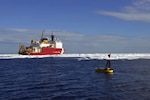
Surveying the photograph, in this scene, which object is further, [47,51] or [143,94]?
[47,51]

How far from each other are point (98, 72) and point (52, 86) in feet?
68.1

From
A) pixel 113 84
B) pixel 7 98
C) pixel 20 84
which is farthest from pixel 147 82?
pixel 7 98

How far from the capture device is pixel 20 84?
42.3 meters

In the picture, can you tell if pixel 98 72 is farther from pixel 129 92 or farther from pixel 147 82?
pixel 129 92

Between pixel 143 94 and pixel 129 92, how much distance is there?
1898 mm

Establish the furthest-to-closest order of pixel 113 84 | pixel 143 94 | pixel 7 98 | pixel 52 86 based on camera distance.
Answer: pixel 113 84 → pixel 52 86 → pixel 143 94 → pixel 7 98

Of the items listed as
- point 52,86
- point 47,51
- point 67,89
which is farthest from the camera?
point 47,51

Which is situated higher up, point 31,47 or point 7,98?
point 31,47

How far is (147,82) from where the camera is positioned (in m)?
45.8

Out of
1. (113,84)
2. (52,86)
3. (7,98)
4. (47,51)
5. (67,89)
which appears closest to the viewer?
(7,98)

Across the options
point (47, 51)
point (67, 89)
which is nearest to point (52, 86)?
point (67, 89)

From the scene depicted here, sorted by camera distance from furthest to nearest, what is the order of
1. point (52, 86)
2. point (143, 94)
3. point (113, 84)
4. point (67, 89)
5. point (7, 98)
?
point (113, 84)
point (52, 86)
point (67, 89)
point (143, 94)
point (7, 98)

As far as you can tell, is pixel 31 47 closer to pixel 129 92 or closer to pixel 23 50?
pixel 23 50

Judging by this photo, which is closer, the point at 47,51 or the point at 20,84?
the point at 20,84
